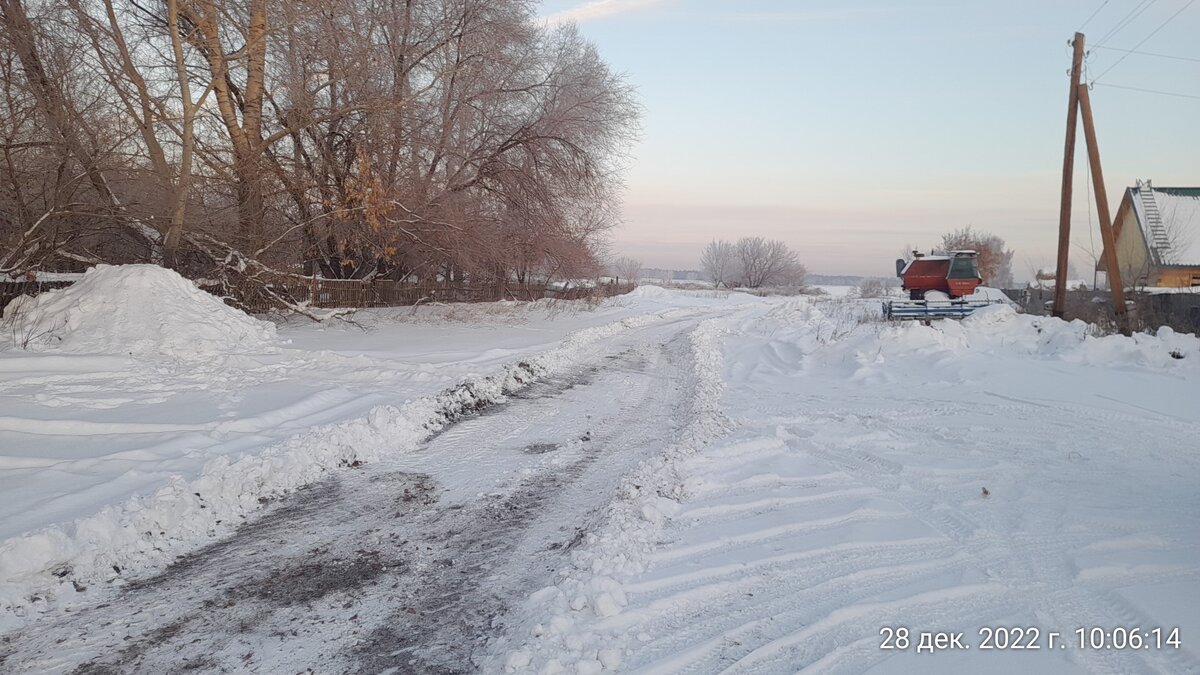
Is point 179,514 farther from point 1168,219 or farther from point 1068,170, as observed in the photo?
point 1168,219

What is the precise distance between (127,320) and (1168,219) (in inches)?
1971

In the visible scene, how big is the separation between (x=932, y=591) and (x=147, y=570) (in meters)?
4.98

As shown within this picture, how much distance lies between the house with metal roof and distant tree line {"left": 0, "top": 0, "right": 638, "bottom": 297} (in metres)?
32.4

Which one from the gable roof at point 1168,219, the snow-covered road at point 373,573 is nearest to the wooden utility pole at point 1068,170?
the snow-covered road at point 373,573

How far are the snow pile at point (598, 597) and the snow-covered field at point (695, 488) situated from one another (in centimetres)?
2

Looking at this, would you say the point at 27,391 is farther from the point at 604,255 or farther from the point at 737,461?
the point at 604,255

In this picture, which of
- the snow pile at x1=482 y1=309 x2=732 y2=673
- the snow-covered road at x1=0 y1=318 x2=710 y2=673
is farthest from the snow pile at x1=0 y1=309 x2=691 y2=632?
the snow pile at x1=482 y1=309 x2=732 y2=673

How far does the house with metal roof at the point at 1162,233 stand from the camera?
37.5 meters

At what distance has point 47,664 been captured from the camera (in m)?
3.30

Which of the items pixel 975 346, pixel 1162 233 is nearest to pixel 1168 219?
pixel 1162 233

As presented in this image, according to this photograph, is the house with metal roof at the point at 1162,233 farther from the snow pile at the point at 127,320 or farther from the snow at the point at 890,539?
the snow pile at the point at 127,320

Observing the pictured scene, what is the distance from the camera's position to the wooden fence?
51.7ft

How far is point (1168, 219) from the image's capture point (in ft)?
128

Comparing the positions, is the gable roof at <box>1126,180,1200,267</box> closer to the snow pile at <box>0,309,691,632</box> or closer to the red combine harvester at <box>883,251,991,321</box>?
the red combine harvester at <box>883,251,991,321</box>
